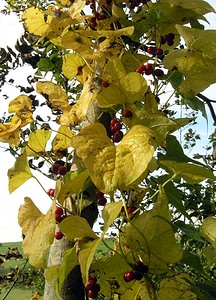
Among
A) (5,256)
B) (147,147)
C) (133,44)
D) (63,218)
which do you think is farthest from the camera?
(5,256)

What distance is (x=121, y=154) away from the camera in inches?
24.0

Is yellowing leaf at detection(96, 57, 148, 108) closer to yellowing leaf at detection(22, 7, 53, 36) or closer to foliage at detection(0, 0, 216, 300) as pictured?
foliage at detection(0, 0, 216, 300)

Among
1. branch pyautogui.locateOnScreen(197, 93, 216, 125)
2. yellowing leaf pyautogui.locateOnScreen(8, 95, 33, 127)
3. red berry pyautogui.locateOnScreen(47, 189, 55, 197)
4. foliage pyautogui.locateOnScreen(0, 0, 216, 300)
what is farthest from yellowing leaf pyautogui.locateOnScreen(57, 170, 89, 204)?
branch pyautogui.locateOnScreen(197, 93, 216, 125)

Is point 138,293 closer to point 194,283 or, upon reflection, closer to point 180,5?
point 194,283

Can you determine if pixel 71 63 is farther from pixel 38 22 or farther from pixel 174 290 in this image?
pixel 174 290

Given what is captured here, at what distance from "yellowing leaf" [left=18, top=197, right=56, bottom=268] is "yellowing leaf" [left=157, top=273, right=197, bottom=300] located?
0.20 m

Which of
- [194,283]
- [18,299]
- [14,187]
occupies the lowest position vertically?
[18,299]

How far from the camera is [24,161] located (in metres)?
0.78

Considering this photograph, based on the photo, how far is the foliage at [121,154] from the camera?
63 cm

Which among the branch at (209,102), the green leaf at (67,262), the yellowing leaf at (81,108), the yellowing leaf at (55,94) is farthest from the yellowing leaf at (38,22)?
the green leaf at (67,262)

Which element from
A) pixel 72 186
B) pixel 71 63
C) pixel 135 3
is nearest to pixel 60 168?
pixel 72 186

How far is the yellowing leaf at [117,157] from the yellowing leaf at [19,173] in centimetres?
16

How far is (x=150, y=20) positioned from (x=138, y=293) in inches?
17.2

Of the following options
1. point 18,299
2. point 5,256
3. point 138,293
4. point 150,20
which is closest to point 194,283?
point 138,293
